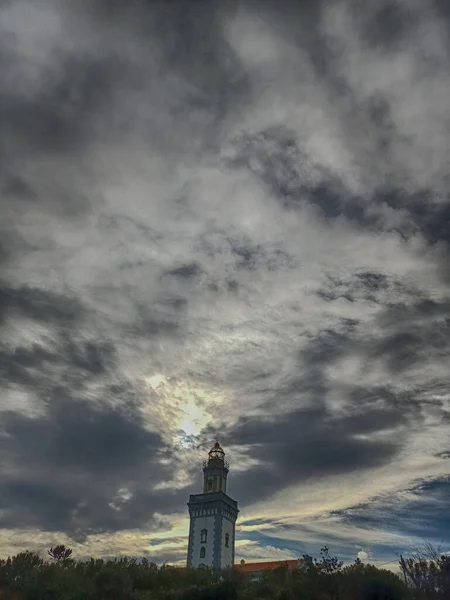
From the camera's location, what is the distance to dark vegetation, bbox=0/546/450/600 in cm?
3306

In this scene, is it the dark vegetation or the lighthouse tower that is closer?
the dark vegetation

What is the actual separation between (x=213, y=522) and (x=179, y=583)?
35.8m

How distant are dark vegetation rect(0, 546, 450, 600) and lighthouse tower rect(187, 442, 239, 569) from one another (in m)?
29.4

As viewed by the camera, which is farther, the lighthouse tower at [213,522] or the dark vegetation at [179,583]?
the lighthouse tower at [213,522]

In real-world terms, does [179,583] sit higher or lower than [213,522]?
lower

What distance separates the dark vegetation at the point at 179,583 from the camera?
108ft

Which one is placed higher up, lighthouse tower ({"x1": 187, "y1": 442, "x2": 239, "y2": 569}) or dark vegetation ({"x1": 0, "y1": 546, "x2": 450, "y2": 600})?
lighthouse tower ({"x1": 187, "y1": 442, "x2": 239, "y2": 569})

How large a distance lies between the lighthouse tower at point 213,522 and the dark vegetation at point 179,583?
29.4 m

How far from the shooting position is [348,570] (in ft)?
128

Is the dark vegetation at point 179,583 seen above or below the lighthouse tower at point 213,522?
below

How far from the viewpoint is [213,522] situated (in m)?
71.0

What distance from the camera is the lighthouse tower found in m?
69.0

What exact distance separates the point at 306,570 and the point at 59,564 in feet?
64.5

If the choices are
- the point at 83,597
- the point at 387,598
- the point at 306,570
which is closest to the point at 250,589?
the point at 306,570
